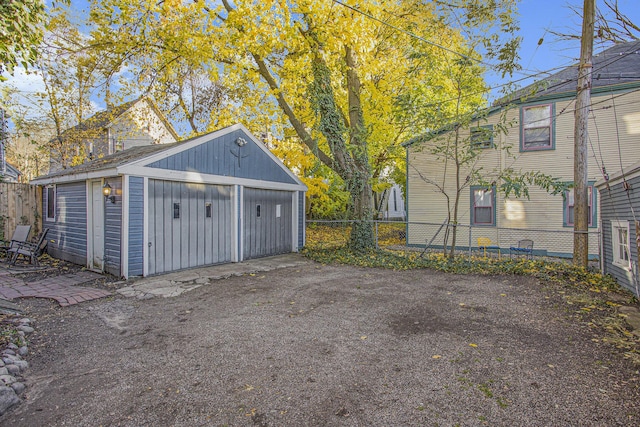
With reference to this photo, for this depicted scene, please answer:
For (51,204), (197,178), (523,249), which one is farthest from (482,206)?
(51,204)

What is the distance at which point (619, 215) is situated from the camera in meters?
5.96

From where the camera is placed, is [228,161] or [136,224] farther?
[228,161]

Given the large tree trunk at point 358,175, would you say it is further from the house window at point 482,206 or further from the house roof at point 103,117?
the house roof at point 103,117

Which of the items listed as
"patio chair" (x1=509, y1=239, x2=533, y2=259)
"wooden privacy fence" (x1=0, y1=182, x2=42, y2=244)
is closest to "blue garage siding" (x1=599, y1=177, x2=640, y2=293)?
"patio chair" (x1=509, y1=239, x2=533, y2=259)

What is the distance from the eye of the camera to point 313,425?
2156mm

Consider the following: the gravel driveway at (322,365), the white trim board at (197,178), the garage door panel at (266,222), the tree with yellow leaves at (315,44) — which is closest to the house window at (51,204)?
the tree with yellow leaves at (315,44)

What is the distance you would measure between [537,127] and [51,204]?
14517 mm

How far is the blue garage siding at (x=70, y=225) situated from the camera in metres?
7.69

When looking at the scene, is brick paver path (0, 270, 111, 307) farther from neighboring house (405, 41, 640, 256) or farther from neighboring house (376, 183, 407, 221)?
neighboring house (376, 183, 407, 221)

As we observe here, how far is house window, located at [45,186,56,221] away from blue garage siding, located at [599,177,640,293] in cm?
1257

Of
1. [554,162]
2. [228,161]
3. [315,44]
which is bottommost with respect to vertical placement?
[228,161]

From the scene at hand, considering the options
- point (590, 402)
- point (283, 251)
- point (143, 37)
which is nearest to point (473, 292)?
point (590, 402)

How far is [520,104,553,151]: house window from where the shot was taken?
10273 mm

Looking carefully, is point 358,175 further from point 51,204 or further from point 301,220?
point 51,204
